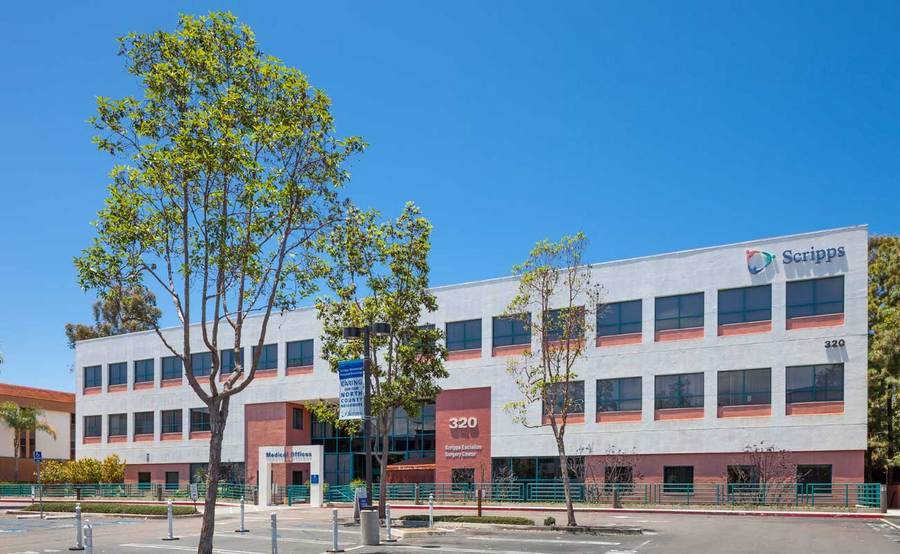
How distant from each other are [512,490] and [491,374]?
6.54m

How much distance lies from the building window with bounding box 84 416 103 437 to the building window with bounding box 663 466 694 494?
45.1 metres

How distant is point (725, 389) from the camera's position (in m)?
44.1

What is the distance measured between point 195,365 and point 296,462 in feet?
45.5

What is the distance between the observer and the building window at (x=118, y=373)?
224 feet

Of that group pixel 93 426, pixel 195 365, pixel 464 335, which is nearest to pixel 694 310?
pixel 464 335

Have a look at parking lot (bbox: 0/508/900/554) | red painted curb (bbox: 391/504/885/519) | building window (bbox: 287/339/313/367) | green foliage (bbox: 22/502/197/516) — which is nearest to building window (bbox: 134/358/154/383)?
building window (bbox: 287/339/313/367)

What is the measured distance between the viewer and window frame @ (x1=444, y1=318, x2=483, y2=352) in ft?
169

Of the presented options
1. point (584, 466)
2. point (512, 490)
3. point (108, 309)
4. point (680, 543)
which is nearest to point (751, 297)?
point (584, 466)

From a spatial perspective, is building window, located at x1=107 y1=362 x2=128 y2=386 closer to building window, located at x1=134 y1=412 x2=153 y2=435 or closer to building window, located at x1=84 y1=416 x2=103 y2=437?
building window, located at x1=134 y1=412 x2=153 y2=435

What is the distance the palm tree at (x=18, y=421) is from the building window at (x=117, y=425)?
38.4ft

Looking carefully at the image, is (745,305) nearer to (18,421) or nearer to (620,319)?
(620,319)

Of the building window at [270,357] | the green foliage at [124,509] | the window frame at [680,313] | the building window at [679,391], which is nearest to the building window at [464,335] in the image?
the window frame at [680,313]

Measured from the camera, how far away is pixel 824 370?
41656 millimetres

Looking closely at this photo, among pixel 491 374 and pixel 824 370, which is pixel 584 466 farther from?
pixel 824 370
